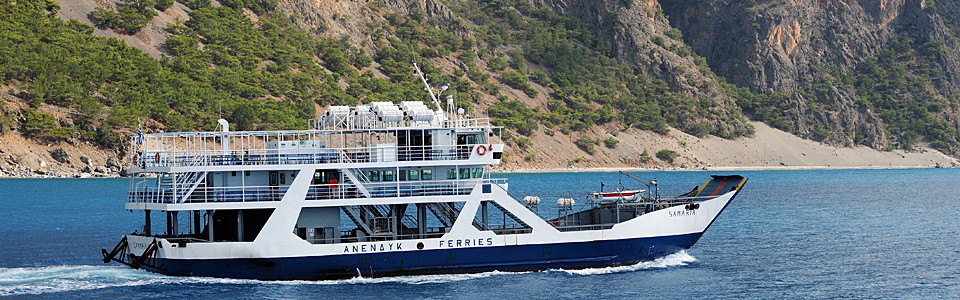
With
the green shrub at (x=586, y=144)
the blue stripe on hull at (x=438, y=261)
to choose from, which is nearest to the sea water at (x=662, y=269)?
the blue stripe on hull at (x=438, y=261)

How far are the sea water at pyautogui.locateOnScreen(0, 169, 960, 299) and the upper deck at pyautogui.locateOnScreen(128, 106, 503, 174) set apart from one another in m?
3.69

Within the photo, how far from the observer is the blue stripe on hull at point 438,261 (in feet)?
105

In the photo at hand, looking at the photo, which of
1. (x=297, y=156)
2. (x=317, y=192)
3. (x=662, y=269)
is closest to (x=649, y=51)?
(x=662, y=269)

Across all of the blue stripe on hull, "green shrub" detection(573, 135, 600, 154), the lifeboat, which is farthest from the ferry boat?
"green shrub" detection(573, 135, 600, 154)

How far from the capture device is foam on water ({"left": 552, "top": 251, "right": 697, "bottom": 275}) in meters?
34.9

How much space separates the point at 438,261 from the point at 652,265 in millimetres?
8056

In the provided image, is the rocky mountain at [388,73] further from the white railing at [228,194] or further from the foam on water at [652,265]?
the foam on water at [652,265]

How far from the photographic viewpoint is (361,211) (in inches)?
1400

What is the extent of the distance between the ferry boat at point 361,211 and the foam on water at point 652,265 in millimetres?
278

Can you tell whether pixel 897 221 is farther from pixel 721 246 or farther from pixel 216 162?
pixel 216 162

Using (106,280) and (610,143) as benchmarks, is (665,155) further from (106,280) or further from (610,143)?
(106,280)

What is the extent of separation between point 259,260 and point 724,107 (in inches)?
6417

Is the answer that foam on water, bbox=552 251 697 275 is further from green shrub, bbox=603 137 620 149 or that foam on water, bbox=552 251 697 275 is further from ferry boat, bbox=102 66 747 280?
green shrub, bbox=603 137 620 149

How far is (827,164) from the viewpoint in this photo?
601 feet
